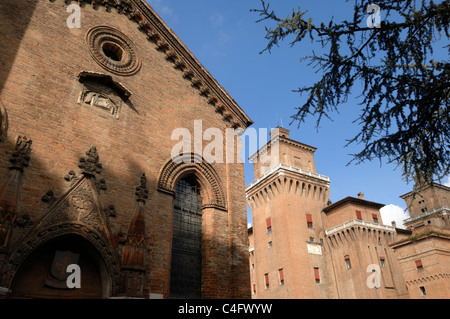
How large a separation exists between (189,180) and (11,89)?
5704 mm

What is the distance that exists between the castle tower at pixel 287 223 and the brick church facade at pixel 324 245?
96mm

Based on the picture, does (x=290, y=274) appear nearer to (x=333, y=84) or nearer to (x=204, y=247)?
(x=204, y=247)

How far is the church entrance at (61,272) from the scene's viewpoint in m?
6.64

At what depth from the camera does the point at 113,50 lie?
427 inches

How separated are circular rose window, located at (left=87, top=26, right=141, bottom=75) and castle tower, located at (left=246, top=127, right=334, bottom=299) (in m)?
26.6

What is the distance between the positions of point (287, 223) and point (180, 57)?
25339 mm

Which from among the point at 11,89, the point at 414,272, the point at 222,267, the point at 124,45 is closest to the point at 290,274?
the point at 414,272

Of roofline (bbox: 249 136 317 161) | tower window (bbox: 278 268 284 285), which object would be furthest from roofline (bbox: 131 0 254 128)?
roofline (bbox: 249 136 317 161)

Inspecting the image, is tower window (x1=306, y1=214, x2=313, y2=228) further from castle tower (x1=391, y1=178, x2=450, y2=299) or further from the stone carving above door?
the stone carving above door

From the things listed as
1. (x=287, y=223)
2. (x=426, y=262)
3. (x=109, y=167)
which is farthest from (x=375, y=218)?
(x=109, y=167)

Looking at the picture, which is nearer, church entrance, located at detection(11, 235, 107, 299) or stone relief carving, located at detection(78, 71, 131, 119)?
church entrance, located at detection(11, 235, 107, 299)

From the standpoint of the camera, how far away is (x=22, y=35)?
8398 millimetres

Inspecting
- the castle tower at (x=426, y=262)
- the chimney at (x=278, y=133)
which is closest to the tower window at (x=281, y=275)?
the castle tower at (x=426, y=262)

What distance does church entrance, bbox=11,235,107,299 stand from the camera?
6.64 m
